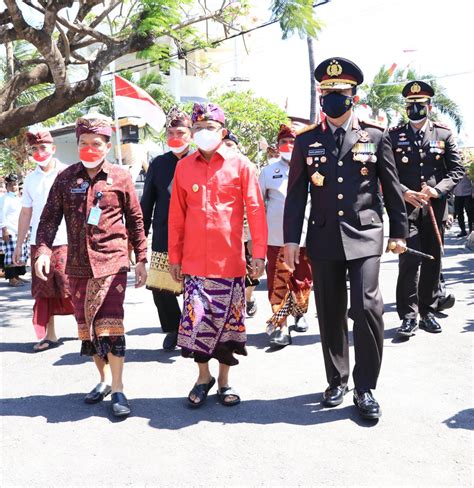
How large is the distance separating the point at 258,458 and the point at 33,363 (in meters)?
2.96

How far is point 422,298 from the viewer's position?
6.39m

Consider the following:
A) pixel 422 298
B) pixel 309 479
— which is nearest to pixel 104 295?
pixel 309 479

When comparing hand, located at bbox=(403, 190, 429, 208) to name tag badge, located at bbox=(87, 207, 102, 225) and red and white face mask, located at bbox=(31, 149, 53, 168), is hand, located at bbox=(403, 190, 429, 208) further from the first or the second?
red and white face mask, located at bbox=(31, 149, 53, 168)

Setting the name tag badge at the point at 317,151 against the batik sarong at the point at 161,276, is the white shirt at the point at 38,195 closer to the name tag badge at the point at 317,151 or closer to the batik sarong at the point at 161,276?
the batik sarong at the point at 161,276

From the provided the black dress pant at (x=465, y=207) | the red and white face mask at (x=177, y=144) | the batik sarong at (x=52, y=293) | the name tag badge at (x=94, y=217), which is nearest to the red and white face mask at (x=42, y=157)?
the batik sarong at (x=52, y=293)

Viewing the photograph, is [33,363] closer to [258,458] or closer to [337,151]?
[258,458]

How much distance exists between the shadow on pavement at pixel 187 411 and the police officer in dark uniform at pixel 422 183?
2.01 m

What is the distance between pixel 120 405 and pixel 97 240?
1.15m

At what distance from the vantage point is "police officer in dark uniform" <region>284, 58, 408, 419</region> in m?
4.18

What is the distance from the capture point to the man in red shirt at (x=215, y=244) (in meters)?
4.46

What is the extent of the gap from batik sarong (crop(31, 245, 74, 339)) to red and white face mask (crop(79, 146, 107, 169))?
1.83 meters

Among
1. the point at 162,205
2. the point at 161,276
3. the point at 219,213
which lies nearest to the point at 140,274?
the point at 219,213

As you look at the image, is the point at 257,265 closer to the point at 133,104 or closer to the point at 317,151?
the point at 317,151

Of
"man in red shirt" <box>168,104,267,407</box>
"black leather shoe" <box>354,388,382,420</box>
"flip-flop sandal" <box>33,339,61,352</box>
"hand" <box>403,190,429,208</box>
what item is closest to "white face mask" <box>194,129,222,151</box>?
"man in red shirt" <box>168,104,267,407</box>
